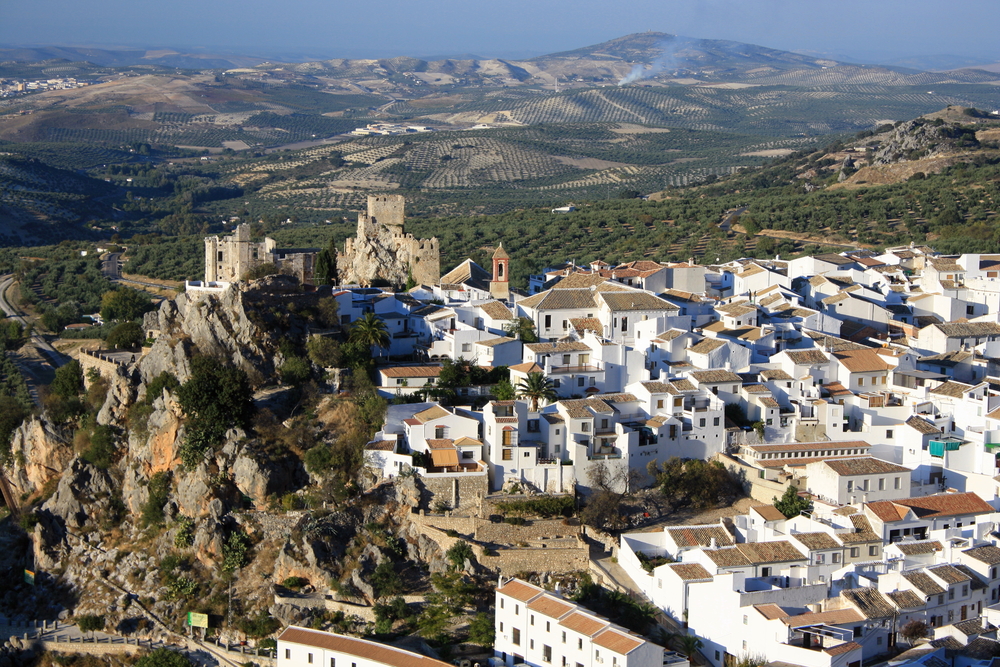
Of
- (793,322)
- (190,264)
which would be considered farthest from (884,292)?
(190,264)

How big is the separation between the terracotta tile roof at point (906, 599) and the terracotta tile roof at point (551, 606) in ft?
18.9

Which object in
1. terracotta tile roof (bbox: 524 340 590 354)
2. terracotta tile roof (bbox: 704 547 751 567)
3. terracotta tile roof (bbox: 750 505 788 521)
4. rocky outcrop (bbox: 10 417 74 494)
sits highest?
terracotta tile roof (bbox: 524 340 590 354)

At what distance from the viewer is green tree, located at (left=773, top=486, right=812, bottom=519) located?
2586cm

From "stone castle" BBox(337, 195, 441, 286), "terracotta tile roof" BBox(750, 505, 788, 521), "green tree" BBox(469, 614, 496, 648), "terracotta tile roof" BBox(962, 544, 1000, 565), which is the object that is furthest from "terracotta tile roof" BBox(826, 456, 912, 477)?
"stone castle" BBox(337, 195, 441, 286)

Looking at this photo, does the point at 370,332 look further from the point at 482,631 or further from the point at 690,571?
the point at 690,571

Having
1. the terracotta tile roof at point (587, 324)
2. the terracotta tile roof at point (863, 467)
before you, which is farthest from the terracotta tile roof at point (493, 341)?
the terracotta tile roof at point (863, 467)

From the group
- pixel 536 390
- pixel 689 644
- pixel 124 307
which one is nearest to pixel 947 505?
pixel 689 644

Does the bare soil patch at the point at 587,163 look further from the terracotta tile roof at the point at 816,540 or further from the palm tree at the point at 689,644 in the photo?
the palm tree at the point at 689,644

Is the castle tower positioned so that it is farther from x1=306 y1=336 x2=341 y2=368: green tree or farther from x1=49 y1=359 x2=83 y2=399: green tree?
x1=49 y1=359 x2=83 y2=399: green tree

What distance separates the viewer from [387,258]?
1537 inches

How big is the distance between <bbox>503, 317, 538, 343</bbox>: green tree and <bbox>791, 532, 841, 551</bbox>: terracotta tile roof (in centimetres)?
954

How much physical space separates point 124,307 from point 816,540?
26870 millimetres

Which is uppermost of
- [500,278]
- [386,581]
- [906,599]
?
[500,278]

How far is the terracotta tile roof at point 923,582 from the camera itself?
75.0 feet
